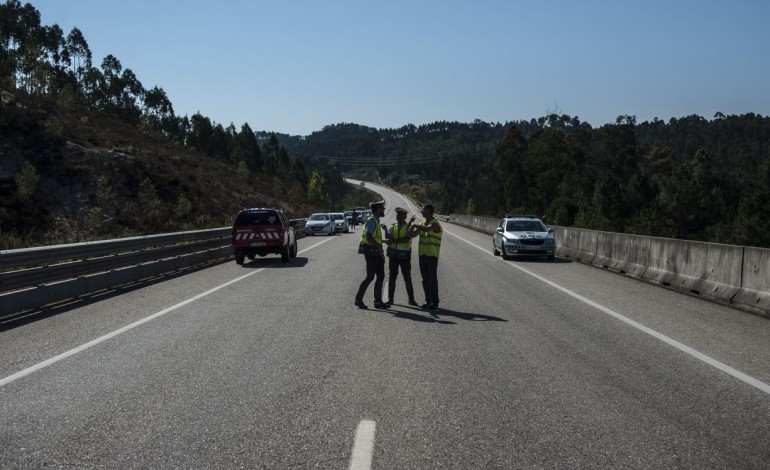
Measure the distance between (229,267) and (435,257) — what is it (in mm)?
10293

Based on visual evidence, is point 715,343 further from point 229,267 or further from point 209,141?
point 209,141

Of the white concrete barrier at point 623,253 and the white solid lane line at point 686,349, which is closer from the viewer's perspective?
the white solid lane line at point 686,349

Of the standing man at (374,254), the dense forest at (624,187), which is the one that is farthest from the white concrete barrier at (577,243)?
the dense forest at (624,187)

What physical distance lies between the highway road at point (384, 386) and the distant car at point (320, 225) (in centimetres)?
3256

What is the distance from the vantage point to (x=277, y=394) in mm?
5980

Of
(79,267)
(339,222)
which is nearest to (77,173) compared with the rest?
(339,222)

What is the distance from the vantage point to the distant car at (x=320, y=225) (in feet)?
147

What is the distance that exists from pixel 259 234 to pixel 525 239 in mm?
8758

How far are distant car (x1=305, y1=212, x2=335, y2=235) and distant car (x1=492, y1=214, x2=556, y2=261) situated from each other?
21562mm

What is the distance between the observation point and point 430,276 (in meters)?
11.9

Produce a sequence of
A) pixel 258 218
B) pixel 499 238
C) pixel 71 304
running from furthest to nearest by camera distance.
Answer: pixel 499 238 → pixel 258 218 → pixel 71 304

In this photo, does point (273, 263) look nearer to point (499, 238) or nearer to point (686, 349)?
point (499, 238)

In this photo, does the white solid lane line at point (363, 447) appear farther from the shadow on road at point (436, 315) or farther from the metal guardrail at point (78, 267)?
the metal guardrail at point (78, 267)

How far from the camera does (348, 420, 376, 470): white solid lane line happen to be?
427 centimetres
